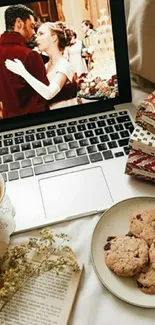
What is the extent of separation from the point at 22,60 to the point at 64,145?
165 millimetres

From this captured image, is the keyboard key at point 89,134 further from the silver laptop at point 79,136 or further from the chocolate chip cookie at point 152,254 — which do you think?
the chocolate chip cookie at point 152,254

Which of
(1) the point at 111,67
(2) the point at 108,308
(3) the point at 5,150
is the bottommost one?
(2) the point at 108,308

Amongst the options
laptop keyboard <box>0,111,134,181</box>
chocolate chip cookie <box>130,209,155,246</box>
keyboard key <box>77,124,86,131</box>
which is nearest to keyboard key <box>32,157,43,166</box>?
laptop keyboard <box>0,111,134,181</box>

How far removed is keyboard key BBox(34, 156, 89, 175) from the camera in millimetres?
764

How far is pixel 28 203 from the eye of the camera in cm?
72

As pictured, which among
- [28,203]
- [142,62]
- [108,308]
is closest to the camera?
[108,308]

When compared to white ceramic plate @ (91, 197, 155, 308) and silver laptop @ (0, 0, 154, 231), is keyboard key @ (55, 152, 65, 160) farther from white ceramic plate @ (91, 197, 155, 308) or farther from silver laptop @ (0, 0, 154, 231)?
white ceramic plate @ (91, 197, 155, 308)

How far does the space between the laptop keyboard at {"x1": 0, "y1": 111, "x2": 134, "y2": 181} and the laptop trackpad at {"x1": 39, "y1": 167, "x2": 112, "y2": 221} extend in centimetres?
2

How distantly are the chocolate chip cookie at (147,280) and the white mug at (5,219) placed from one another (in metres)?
0.19

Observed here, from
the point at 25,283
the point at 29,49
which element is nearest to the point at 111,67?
the point at 29,49

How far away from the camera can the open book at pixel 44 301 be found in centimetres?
58

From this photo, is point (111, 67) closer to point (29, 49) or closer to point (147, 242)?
point (29, 49)

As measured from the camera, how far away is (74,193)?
28.6 inches

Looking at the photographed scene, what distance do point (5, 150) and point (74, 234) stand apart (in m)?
0.22
